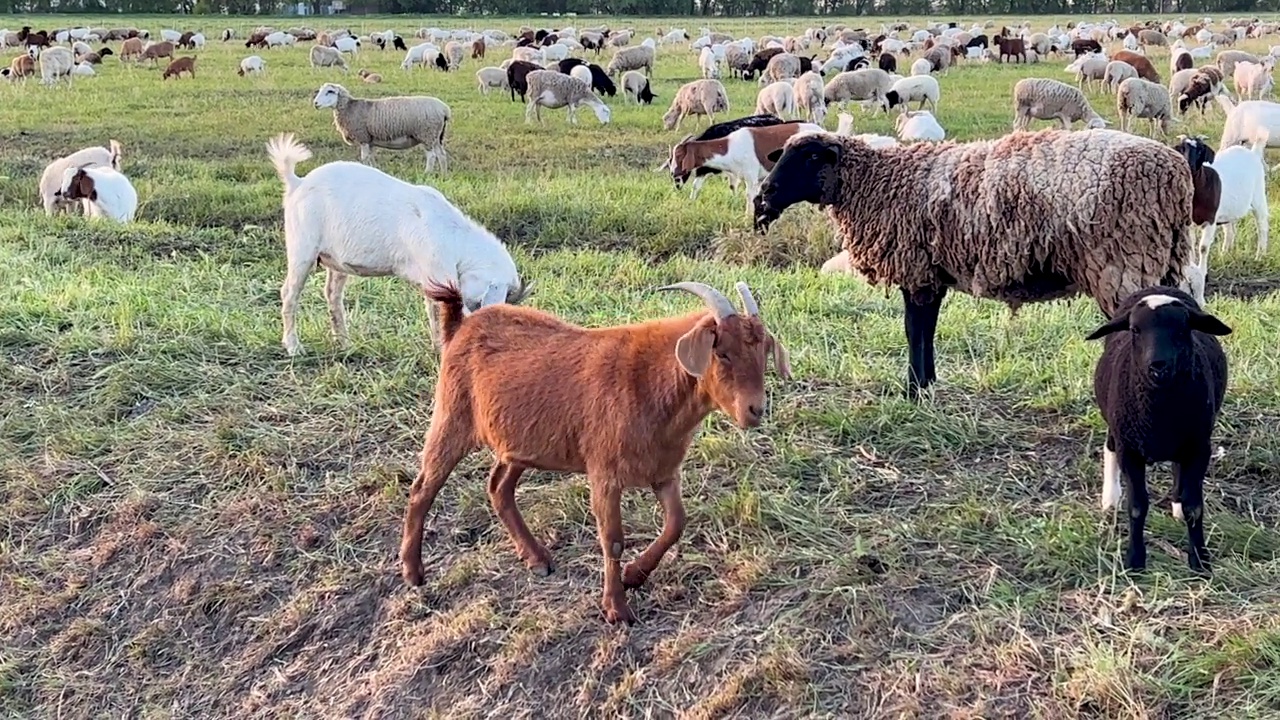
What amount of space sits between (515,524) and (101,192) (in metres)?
9.53

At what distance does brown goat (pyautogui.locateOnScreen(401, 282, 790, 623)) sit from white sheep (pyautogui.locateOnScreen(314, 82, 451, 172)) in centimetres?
1218

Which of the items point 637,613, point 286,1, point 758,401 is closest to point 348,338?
point 637,613

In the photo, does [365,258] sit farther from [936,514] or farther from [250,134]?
[250,134]

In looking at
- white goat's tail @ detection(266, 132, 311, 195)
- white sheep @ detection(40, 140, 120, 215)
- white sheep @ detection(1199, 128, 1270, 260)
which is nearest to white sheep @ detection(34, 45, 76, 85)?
white sheep @ detection(40, 140, 120, 215)

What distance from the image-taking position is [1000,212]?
5.46 m

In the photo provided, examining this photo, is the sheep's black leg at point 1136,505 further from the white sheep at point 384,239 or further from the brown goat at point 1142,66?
the brown goat at point 1142,66

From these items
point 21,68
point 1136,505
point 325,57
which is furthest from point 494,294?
point 325,57

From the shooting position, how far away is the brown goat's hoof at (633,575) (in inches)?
164

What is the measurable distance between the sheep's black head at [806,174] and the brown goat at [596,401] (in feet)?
6.93

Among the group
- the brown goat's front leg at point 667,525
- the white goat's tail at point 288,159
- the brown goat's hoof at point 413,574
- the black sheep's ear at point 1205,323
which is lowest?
the brown goat's hoof at point 413,574

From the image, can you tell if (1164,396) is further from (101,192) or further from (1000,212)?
(101,192)

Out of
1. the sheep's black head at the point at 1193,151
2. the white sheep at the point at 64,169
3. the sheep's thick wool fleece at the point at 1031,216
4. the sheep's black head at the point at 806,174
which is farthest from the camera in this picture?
the white sheep at the point at 64,169

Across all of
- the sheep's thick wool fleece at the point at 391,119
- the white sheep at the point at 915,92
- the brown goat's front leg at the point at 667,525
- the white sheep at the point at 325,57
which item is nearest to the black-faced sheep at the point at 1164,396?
the brown goat's front leg at the point at 667,525

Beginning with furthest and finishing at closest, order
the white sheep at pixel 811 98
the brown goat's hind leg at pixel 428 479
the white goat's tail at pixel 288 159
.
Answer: the white sheep at pixel 811 98 < the white goat's tail at pixel 288 159 < the brown goat's hind leg at pixel 428 479
